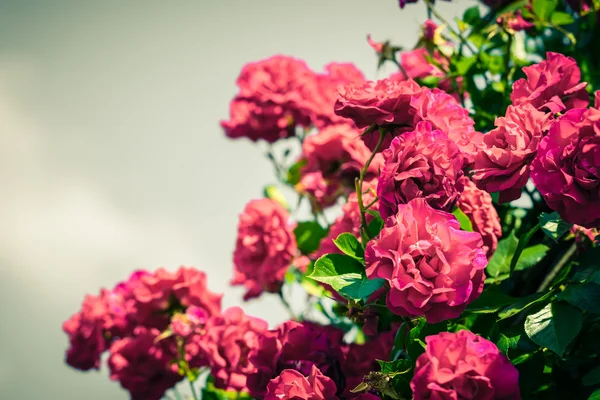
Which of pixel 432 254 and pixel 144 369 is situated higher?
pixel 432 254

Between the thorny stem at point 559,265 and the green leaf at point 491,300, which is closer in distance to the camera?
the green leaf at point 491,300

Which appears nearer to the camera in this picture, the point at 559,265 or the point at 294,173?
the point at 559,265

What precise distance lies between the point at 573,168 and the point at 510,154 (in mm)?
77

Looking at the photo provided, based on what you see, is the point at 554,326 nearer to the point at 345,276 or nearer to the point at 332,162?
the point at 345,276

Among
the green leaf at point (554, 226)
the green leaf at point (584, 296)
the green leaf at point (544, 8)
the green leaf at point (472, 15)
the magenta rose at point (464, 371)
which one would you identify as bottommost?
the green leaf at point (584, 296)

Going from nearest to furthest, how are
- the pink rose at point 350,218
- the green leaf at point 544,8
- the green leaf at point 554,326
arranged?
the green leaf at point 554,326 → the pink rose at point 350,218 → the green leaf at point 544,8

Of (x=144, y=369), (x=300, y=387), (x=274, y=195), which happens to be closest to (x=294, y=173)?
(x=274, y=195)

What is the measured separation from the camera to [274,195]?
208cm

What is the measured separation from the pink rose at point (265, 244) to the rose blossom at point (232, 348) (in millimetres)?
267

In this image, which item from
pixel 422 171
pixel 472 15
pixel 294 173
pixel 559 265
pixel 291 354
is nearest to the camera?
pixel 422 171

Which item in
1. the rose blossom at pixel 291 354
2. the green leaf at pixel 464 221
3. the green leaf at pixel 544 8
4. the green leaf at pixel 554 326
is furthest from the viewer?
the green leaf at pixel 544 8

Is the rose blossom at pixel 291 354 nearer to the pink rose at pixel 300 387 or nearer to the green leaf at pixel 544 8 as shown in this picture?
the pink rose at pixel 300 387

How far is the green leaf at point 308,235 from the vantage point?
174 cm

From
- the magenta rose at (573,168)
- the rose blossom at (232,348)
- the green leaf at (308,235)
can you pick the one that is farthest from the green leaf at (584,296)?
the green leaf at (308,235)
